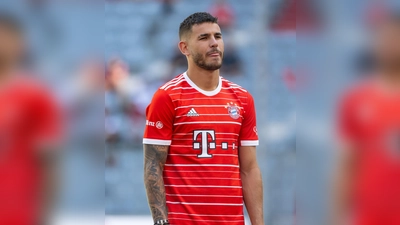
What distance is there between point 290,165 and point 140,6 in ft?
11.0

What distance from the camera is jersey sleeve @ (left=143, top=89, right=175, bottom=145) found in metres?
3.32

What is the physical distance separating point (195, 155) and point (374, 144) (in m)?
2.15

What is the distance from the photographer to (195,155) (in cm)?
333

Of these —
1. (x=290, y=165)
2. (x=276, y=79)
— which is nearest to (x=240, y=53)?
(x=276, y=79)

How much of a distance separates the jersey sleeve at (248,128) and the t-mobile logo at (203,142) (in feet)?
0.75

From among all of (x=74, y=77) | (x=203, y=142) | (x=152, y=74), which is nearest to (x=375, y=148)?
(x=74, y=77)

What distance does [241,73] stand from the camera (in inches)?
300

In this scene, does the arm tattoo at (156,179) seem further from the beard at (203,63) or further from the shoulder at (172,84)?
the beard at (203,63)

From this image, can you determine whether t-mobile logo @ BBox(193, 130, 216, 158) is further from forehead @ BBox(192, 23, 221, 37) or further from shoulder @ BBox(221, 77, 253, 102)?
forehead @ BBox(192, 23, 221, 37)

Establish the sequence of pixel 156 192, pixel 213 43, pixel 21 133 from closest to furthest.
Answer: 1. pixel 21 133
2. pixel 156 192
3. pixel 213 43

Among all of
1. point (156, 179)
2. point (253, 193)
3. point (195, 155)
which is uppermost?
point (195, 155)

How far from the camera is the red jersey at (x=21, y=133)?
120cm

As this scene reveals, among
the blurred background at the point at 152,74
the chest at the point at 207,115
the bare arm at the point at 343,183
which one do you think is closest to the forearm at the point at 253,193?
the chest at the point at 207,115

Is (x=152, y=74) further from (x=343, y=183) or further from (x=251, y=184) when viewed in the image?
(x=343, y=183)
